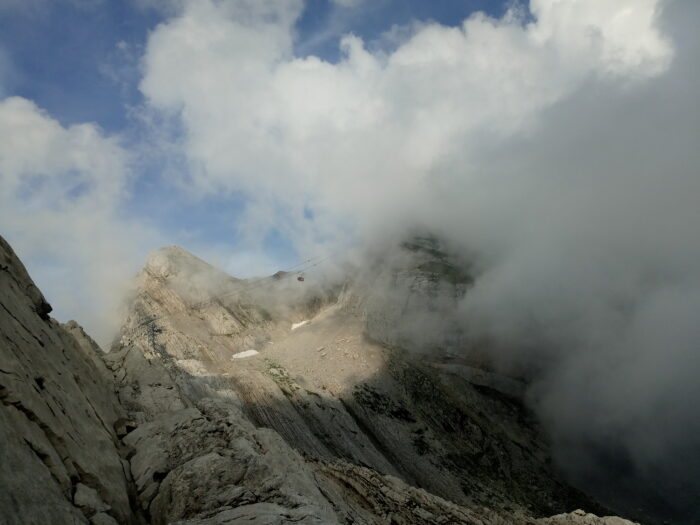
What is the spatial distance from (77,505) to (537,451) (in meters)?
91.2

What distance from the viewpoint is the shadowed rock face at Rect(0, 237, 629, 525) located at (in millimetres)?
13727

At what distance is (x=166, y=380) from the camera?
87.1 feet

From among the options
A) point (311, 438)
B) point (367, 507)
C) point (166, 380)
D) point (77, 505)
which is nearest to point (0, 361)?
point (77, 505)

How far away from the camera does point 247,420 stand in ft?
72.1

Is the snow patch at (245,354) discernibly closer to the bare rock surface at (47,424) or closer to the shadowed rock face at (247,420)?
the shadowed rock face at (247,420)

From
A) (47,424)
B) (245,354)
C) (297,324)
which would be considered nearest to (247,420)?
(47,424)

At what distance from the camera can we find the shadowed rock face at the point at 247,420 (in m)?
13.7

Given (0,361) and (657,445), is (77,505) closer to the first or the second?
(0,361)

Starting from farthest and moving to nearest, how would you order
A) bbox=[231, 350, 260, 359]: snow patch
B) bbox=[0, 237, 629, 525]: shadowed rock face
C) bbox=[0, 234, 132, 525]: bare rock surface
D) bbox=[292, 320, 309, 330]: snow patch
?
bbox=[292, 320, 309, 330]: snow patch
bbox=[231, 350, 260, 359]: snow patch
bbox=[0, 237, 629, 525]: shadowed rock face
bbox=[0, 234, 132, 525]: bare rock surface

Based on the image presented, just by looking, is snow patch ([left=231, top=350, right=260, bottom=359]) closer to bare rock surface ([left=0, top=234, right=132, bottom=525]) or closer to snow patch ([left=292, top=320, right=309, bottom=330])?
snow patch ([left=292, top=320, right=309, bottom=330])

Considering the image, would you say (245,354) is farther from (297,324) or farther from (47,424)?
(47,424)

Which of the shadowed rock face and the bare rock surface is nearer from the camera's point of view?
the bare rock surface

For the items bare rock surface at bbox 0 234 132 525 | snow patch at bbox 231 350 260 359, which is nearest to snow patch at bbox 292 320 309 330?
snow patch at bbox 231 350 260 359

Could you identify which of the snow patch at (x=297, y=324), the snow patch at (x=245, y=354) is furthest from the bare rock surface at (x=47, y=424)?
the snow patch at (x=297, y=324)
